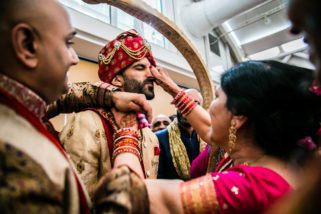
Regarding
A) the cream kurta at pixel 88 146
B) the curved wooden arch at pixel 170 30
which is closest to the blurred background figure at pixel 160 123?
the curved wooden arch at pixel 170 30

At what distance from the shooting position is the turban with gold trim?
131 cm

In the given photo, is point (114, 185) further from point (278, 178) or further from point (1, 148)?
point (278, 178)

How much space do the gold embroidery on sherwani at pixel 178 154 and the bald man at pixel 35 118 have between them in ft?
5.32

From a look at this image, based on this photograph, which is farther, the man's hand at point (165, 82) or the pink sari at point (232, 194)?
the man's hand at point (165, 82)

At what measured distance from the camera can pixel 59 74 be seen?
60 centimetres

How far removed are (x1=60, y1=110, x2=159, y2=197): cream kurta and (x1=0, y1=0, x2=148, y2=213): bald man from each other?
1.30 feet

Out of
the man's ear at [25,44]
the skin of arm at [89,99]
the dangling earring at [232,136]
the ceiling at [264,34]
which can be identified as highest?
the ceiling at [264,34]

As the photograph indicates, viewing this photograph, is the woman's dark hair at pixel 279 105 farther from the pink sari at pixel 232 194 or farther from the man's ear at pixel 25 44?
the man's ear at pixel 25 44

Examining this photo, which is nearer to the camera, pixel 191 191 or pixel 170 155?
pixel 191 191

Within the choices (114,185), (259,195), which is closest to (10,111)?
(114,185)

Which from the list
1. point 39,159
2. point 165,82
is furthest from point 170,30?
point 39,159

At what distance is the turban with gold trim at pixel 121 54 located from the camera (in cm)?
131

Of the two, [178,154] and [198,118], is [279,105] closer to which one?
[198,118]

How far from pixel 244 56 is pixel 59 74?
19.1ft
